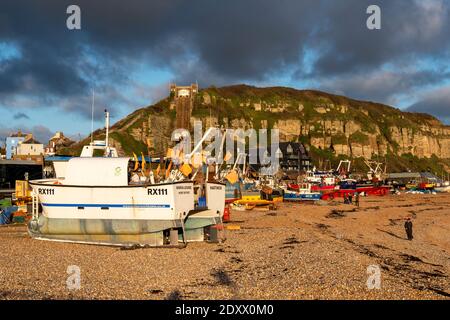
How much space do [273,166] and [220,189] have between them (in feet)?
357

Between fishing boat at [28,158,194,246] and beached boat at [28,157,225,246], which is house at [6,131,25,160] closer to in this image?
beached boat at [28,157,225,246]

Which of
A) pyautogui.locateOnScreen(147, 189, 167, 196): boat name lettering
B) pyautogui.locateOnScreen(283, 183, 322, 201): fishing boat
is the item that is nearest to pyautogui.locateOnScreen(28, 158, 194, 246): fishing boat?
pyautogui.locateOnScreen(147, 189, 167, 196): boat name lettering

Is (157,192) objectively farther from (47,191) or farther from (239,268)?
(239,268)

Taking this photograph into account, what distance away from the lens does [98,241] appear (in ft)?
89.3

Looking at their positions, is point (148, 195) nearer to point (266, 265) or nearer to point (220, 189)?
point (220, 189)

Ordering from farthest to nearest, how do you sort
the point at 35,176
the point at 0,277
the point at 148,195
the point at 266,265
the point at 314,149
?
1. the point at 314,149
2. the point at 35,176
3. the point at 148,195
4. the point at 266,265
5. the point at 0,277

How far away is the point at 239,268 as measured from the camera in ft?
68.1

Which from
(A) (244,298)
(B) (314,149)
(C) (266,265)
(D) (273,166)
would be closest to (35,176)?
(C) (266,265)

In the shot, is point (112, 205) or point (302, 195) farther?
point (302, 195)

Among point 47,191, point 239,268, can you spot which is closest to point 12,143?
point 47,191

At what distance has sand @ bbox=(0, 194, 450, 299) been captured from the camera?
1583 centimetres

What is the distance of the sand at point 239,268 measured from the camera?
15.8 m

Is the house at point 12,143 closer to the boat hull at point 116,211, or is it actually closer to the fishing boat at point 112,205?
the boat hull at point 116,211

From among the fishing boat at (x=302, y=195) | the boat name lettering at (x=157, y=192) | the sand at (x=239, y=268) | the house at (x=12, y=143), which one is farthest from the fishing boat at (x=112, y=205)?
the house at (x=12, y=143)
